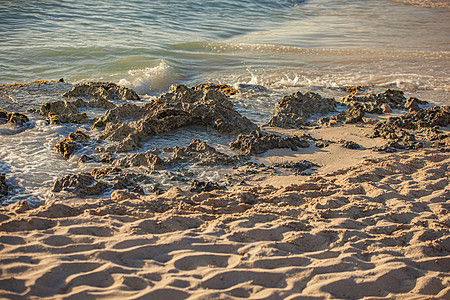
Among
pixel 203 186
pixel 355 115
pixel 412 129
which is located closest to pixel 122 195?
pixel 203 186

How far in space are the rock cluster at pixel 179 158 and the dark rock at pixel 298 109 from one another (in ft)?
5.61

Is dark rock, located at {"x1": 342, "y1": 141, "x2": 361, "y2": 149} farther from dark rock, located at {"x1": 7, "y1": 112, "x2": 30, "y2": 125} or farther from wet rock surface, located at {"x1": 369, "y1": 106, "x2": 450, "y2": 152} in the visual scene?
dark rock, located at {"x1": 7, "y1": 112, "x2": 30, "y2": 125}

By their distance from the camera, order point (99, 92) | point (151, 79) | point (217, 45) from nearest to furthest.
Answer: point (99, 92), point (151, 79), point (217, 45)

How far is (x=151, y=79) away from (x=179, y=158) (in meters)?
5.22

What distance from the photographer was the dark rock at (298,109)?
636cm

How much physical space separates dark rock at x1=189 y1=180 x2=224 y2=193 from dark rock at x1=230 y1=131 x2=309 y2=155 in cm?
112

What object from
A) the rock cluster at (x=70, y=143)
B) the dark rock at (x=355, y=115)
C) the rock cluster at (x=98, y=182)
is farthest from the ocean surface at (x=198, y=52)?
the dark rock at (x=355, y=115)

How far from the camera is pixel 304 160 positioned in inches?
194

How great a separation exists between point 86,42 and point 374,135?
33.9 feet

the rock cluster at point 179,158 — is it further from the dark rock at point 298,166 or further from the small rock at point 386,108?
the small rock at point 386,108

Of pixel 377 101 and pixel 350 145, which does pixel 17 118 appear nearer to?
pixel 350 145

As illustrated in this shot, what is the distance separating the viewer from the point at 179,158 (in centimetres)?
490

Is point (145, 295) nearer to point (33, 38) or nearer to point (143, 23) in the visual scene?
point (33, 38)

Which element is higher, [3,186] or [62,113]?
[62,113]
